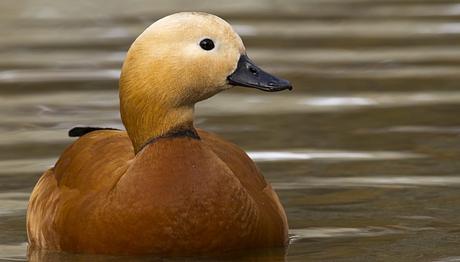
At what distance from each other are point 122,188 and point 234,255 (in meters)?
0.60

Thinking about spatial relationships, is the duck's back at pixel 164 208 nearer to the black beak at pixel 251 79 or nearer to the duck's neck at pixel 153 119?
the duck's neck at pixel 153 119

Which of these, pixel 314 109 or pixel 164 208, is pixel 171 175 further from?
pixel 314 109

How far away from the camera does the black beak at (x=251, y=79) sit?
7.63m

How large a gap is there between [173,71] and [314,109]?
12.9 ft

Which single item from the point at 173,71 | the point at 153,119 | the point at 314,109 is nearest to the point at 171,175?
the point at 153,119

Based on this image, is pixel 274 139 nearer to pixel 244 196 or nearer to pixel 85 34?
pixel 244 196

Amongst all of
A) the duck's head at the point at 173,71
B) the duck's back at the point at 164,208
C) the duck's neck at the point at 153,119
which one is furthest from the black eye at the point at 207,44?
the duck's back at the point at 164,208

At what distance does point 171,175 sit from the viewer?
745 centimetres

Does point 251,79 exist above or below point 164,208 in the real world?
above

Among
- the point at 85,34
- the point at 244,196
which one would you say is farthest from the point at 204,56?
the point at 85,34

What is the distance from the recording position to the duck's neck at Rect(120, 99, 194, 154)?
24.7 ft

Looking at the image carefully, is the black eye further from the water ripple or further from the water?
the water ripple

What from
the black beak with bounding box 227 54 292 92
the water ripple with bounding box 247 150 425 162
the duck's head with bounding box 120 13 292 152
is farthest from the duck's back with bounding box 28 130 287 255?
the water ripple with bounding box 247 150 425 162

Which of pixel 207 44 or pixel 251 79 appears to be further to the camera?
pixel 251 79
